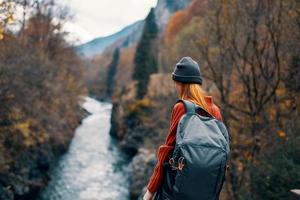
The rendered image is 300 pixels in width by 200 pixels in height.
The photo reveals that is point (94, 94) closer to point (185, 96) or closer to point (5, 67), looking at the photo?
point (5, 67)

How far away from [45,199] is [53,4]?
22.2 metres

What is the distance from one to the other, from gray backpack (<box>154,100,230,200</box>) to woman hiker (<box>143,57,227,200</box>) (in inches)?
4.4

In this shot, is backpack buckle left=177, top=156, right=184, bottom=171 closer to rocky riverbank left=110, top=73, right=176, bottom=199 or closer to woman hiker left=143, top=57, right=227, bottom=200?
woman hiker left=143, top=57, right=227, bottom=200

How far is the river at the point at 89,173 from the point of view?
2255 centimetres

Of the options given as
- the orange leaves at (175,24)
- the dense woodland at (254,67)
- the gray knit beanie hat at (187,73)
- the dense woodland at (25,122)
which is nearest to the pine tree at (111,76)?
the orange leaves at (175,24)

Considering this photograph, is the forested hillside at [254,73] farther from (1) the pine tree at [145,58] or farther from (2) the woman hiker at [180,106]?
(1) the pine tree at [145,58]

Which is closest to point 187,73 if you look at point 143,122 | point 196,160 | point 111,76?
point 196,160

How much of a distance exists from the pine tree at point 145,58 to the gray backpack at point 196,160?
37.9 meters

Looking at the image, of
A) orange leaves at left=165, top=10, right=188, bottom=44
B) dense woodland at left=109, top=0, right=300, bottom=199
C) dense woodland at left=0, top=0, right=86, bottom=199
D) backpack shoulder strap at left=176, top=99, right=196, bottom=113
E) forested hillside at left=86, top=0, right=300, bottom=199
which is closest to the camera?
backpack shoulder strap at left=176, top=99, right=196, bottom=113

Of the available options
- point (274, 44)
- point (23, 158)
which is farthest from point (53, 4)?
point (274, 44)

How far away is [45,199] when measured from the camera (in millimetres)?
20734

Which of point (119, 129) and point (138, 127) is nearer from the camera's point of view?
point (138, 127)

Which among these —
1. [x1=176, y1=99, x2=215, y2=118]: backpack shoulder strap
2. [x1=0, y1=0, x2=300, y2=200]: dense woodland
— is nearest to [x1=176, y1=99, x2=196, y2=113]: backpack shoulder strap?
[x1=176, y1=99, x2=215, y2=118]: backpack shoulder strap

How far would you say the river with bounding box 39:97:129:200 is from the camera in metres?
22.5
